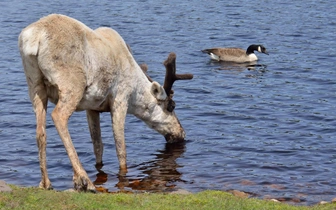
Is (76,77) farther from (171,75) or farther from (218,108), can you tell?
(218,108)

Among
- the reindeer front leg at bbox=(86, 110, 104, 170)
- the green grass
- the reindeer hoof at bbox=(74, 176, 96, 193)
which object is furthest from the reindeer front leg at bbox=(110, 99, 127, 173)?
the green grass

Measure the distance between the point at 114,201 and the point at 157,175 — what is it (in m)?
4.22

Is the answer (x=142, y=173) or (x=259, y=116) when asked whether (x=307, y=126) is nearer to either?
(x=259, y=116)

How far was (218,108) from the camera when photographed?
18.2m

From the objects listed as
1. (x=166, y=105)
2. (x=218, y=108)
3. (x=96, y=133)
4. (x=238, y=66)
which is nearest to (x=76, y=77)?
(x=96, y=133)

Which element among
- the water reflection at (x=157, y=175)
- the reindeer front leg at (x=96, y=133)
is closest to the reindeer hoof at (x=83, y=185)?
the water reflection at (x=157, y=175)

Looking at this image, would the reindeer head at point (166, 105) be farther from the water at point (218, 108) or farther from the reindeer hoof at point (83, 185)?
the reindeer hoof at point (83, 185)

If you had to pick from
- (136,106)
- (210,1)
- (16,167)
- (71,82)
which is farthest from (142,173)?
(210,1)

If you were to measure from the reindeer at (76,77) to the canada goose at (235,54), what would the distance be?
10650 mm

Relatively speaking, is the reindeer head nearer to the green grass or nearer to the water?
the water

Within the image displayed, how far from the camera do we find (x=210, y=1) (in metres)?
32.6

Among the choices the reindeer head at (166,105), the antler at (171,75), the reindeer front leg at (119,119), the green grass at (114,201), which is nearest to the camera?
the green grass at (114,201)

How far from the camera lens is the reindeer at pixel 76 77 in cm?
1044

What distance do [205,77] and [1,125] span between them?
7217mm
